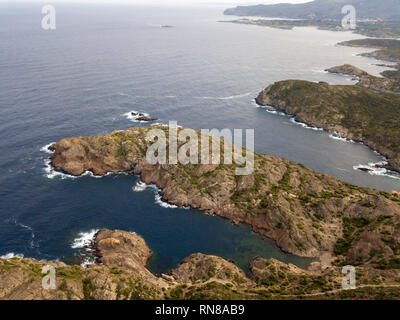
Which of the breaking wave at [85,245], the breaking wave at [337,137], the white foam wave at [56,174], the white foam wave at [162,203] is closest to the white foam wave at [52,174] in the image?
the white foam wave at [56,174]

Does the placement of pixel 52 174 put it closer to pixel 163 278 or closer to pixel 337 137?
pixel 163 278

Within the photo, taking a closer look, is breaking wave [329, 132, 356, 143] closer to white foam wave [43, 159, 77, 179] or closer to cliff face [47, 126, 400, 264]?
cliff face [47, 126, 400, 264]

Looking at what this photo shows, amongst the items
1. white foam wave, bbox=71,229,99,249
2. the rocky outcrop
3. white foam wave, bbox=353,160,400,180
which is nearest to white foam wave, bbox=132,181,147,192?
white foam wave, bbox=71,229,99,249

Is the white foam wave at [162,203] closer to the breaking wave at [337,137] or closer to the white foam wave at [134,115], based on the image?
the white foam wave at [134,115]

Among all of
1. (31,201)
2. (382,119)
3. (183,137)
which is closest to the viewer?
(31,201)

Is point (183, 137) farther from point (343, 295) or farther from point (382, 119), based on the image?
point (382, 119)

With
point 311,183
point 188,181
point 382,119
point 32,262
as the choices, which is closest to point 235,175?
point 188,181
